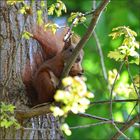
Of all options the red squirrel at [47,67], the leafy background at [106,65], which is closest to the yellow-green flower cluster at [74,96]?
the red squirrel at [47,67]

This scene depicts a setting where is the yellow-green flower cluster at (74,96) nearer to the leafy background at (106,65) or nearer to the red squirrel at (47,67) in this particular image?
the red squirrel at (47,67)

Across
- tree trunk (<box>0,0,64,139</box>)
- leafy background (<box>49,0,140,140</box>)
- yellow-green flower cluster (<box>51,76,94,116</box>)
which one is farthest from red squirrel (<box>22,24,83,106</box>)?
leafy background (<box>49,0,140,140</box>)

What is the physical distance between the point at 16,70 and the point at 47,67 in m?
0.17

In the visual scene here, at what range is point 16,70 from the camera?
7.80 feet

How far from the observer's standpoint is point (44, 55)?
2.43 metres

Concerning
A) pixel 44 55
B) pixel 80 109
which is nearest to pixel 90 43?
pixel 44 55

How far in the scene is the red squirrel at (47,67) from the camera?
226cm

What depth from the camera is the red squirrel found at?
7.42 ft

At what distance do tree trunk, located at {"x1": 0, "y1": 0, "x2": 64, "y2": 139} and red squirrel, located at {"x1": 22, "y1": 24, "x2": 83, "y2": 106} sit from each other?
38 millimetres

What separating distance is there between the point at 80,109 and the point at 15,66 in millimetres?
859

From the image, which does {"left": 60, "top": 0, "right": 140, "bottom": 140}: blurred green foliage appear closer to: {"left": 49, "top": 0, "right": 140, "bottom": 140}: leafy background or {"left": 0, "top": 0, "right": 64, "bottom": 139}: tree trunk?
{"left": 49, "top": 0, "right": 140, "bottom": 140}: leafy background

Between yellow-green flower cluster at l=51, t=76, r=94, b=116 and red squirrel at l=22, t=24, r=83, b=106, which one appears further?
red squirrel at l=22, t=24, r=83, b=106

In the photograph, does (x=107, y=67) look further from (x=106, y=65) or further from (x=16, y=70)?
(x=16, y=70)

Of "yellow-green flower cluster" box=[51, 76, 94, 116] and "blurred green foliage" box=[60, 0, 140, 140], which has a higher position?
"yellow-green flower cluster" box=[51, 76, 94, 116]
